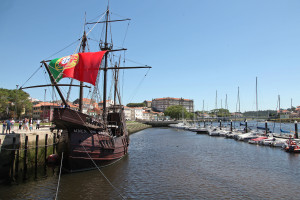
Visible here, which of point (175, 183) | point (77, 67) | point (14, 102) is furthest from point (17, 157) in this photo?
point (14, 102)

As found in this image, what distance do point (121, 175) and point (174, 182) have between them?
4800 mm

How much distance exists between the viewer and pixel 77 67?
19.0 meters

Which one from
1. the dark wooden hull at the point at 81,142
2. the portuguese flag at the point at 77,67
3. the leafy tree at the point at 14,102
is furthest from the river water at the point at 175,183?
the leafy tree at the point at 14,102

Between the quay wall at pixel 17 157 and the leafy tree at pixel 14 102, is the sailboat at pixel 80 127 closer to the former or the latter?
the quay wall at pixel 17 157

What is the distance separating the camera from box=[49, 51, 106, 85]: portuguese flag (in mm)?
18156

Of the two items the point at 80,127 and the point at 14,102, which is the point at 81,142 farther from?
the point at 14,102

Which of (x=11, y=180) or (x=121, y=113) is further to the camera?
(x=121, y=113)

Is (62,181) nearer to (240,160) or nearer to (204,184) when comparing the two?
(204,184)

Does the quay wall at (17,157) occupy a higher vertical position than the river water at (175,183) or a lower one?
higher

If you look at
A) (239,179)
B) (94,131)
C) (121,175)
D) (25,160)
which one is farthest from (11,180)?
(239,179)

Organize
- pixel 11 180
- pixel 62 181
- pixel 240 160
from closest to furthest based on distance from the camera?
1. pixel 11 180
2. pixel 62 181
3. pixel 240 160

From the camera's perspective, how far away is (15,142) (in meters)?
15.8

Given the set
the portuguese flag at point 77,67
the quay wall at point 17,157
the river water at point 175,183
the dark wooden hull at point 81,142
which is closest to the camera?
the river water at point 175,183

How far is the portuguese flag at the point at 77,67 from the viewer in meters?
18.2
